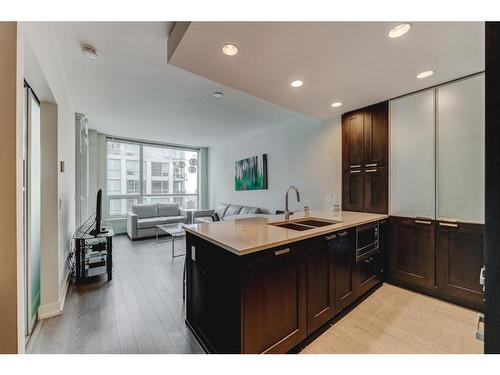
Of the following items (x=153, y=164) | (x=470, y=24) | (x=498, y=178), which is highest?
(x=470, y=24)

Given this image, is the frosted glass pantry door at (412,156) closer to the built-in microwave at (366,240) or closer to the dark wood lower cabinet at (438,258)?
the dark wood lower cabinet at (438,258)

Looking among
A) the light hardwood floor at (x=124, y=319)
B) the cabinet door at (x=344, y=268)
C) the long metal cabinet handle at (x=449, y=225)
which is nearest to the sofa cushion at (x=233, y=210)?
the light hardwood floor at (x=124, y=319)

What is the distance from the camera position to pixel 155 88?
2973 millimetres

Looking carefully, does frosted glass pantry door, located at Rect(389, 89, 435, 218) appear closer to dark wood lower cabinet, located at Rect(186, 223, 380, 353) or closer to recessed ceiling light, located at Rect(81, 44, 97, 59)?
dark wood lower cabinet, located at Rect(186, 223, 380, 353)

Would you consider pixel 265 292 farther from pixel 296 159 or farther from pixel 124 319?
pixel 296 159

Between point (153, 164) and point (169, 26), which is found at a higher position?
point (169, 26)

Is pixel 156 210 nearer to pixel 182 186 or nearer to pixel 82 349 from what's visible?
pixel 182 186

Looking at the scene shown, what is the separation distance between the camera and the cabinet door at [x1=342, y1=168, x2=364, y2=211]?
10.2 feet

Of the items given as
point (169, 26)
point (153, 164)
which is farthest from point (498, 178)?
point (153, 164)

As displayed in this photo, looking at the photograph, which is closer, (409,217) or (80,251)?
(409,217)

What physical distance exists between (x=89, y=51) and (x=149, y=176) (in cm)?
474

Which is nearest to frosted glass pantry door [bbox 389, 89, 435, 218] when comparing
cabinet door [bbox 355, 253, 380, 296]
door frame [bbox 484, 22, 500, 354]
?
cabinet door [bbox 355, 253, 380, 296]

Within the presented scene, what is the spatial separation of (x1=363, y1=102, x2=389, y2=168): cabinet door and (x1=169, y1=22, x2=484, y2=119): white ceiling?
344mm
